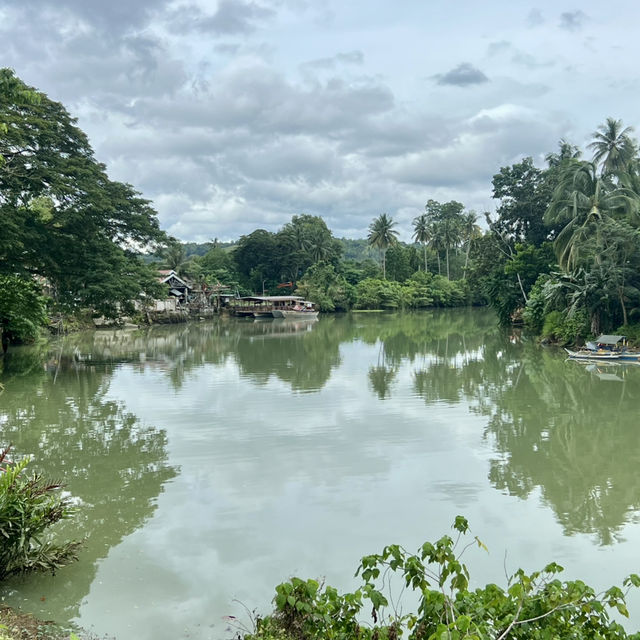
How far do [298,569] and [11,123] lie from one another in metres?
14.9

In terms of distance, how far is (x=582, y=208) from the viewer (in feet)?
86.1

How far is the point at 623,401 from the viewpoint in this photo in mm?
14234

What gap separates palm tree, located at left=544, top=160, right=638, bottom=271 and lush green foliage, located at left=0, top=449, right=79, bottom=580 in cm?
2155

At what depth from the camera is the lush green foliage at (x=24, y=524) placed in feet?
16.6

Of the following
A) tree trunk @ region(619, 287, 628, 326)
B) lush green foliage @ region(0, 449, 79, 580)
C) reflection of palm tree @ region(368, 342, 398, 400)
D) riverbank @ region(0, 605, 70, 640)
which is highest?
tree trunk @ region(619, 287, 628, 326)

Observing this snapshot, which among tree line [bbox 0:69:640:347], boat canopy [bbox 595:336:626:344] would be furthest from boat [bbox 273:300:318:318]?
boat canopy [bbox 595:336:626:344]

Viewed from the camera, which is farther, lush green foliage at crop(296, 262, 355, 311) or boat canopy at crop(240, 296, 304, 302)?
lush green foliage at crop(296, 262, 355, 311)

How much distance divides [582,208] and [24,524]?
86.4 ft

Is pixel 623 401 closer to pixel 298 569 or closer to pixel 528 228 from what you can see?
pixel 298 569

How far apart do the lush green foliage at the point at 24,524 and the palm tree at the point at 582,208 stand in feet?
70.7

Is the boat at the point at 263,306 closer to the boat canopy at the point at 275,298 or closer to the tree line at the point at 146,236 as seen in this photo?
the boat canopy at the point at 275,298

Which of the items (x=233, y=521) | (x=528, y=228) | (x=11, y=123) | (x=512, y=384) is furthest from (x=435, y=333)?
(x=233, y=521)

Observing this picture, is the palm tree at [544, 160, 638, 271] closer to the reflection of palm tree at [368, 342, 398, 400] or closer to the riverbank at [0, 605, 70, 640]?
the reflection of palm tree at [368, 342, 398, 400]

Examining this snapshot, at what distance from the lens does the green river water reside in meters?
5.54
